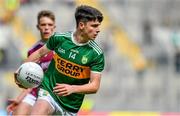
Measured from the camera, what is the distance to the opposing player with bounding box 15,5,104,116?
714 cm

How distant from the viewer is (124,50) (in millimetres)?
17922

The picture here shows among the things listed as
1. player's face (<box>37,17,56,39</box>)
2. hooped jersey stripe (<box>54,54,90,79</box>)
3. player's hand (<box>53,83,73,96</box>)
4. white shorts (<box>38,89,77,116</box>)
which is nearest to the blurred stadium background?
player's face (<box>37,17,56,39</box>)

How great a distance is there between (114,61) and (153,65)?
993 mm

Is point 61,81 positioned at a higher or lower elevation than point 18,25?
higher

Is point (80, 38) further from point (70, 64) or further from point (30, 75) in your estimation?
point (30, 75)

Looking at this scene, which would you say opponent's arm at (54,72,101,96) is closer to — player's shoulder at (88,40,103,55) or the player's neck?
player's shoulder at (88,40,103,55)

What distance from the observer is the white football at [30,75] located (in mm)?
7238

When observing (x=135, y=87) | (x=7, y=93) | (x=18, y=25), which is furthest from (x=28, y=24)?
(x=135, y=87)

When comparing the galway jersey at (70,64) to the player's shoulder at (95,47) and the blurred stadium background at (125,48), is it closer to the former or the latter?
the player's shoulder at (95,47)

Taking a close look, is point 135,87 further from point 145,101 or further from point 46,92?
point 46,92

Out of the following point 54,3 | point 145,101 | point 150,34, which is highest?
point 54,3

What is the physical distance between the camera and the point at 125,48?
58.8ft

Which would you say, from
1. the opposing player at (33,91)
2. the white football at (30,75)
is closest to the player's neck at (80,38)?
the white football at (30,75)

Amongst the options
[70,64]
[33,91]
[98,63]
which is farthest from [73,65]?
[33,91]
